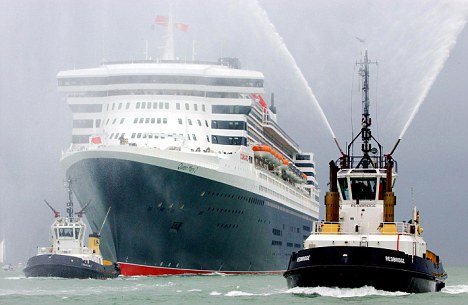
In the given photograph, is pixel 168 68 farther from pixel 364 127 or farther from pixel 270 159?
pixel 364 127

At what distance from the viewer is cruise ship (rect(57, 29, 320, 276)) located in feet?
209

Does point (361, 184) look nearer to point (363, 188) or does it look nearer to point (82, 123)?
point (363, 188)

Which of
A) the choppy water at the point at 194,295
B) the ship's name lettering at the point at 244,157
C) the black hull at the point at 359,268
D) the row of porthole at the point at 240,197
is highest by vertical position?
the ship's name lettering at the point at 244,157

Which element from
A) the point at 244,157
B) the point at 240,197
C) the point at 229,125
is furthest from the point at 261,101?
the point at 240,197

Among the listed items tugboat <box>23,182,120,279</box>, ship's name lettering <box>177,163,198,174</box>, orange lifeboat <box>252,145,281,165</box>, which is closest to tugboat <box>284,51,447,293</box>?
ship's name lettering <box>177,163,198,174</box>

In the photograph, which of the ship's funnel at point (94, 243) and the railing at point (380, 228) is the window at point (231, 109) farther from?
the railing at point (380, 228)

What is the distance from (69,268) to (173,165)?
9583mm

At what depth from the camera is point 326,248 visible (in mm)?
38312

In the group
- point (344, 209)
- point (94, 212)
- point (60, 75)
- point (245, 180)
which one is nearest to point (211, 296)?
point (344, 209)

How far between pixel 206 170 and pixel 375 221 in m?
24.8

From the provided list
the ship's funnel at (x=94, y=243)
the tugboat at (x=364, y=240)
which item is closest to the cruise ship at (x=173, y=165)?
the ship's funnel at (x=94, y=243)

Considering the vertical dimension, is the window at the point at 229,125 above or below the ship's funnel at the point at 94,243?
above

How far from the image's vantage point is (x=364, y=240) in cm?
3956

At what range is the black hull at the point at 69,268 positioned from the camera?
2477 inches
